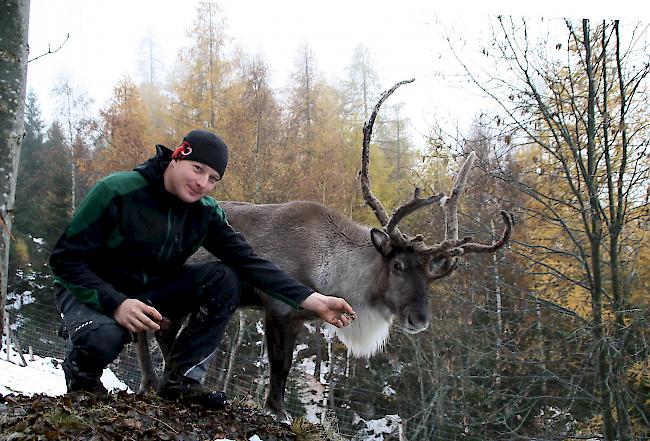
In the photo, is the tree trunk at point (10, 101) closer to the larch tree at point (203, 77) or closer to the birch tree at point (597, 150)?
the birch tree at point (597, 150)

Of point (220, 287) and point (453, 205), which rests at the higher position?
point (453, 205)

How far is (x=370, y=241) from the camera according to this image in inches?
212

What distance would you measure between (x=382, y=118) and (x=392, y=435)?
608 inches

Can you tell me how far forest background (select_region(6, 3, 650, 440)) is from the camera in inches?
342

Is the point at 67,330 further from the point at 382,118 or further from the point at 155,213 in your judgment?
the point at 382,118

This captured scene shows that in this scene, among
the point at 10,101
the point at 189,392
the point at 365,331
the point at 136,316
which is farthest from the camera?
the point at 365,331

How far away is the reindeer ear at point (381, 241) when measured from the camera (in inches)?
200

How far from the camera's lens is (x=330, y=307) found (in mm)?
3346

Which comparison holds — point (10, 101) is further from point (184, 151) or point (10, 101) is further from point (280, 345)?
point (280, 345)

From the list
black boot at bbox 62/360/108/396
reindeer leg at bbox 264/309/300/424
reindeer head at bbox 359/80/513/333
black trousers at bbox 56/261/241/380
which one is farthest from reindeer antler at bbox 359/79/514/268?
black boot at bbox 62/360/108/396

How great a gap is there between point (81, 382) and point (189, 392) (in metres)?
0.59

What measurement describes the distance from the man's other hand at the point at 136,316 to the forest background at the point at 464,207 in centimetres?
629

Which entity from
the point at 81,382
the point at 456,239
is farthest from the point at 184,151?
the point at 456,239

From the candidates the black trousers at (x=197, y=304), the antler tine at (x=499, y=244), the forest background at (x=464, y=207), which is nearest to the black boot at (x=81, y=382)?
the black trousers at (x=197, y=304)
